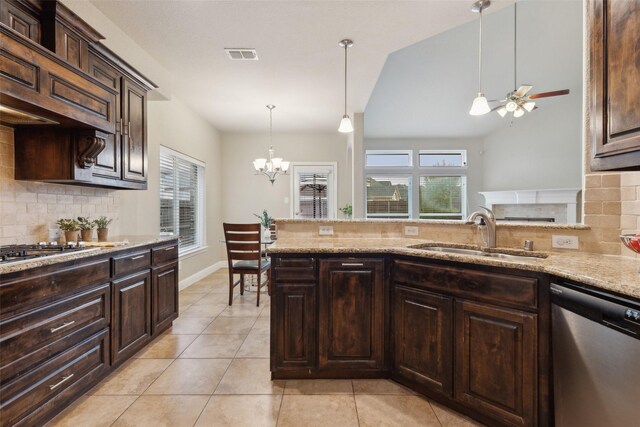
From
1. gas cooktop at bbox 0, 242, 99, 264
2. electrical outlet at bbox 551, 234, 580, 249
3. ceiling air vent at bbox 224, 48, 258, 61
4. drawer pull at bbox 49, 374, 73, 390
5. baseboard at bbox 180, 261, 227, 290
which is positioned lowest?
baseboard at bbox 180, 261, 227, 290

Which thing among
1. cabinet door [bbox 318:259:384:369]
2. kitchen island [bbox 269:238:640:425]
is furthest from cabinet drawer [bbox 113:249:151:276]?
cabinet door [bbox 318:259:384:369]

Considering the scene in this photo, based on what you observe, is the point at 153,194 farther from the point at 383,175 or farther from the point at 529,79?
the point at 529,79

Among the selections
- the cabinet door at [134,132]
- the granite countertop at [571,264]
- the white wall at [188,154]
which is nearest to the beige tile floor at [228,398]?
the granite countertop at [571,264]

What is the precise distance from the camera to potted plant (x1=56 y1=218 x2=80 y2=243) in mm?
2320

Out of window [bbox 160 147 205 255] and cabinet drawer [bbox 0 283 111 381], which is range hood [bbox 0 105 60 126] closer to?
cabinet drawer [bbox 0 283 111 381]

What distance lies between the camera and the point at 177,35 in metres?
2.81

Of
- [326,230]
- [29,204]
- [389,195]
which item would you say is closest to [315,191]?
[389,195]

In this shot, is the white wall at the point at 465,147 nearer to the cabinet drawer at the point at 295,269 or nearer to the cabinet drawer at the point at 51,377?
the cabinet drawer at the point at 295,269

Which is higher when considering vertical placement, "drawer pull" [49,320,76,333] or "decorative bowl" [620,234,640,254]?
"decorative bowl" [620,234,640,254]

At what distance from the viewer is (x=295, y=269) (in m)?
2.11

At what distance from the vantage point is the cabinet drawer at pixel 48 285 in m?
1.43

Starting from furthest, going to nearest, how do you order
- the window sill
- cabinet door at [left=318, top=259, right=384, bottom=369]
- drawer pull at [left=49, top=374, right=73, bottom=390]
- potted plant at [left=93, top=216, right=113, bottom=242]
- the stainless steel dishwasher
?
the window sill
potted plant at [left=93, top=216, right=113, bottom=242]
cabinet door at [left=318, top=259, right=384, bottom=369]
drawer pull at [left=49, top=374, right=73, bottom=390]
the stainless steel dishwasher

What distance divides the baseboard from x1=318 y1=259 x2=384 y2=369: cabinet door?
3182 millimetres

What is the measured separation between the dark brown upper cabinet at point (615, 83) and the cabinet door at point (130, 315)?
290 cm
